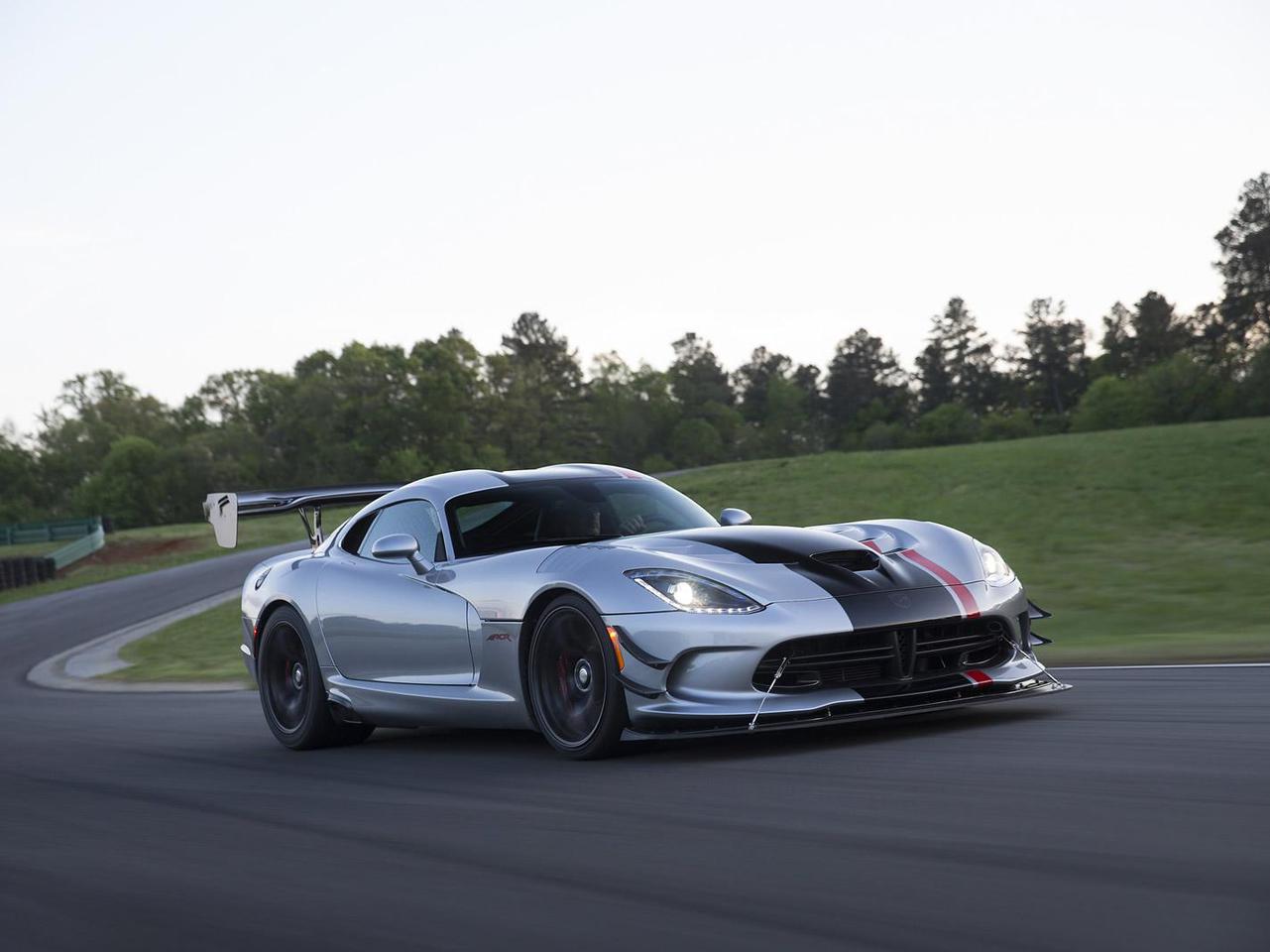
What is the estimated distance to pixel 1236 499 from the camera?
79.9ft

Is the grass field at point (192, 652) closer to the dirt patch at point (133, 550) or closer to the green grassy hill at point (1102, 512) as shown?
the green grassy hill at point (1102, 512)

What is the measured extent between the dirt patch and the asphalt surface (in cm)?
3900

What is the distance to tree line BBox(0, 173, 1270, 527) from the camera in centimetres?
10150

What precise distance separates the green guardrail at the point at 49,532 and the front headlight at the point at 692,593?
4902cm

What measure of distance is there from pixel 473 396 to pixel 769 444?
140 ft

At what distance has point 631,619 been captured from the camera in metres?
5.78

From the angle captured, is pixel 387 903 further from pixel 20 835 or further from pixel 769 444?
pixel 769 444

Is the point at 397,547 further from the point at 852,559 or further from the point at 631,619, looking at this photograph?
the point at 852,559

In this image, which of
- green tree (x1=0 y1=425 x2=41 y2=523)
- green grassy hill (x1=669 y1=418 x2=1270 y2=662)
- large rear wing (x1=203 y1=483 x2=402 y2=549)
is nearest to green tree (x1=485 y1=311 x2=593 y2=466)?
green tree (x1=0 y1=425 x2=41 y2=523)

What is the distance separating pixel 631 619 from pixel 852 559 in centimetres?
95

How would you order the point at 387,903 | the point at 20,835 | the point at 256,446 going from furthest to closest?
the point at 256,446 < the point at 20,835 < the point at 387,903

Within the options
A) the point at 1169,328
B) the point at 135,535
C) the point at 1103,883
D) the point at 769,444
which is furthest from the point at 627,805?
the point at 769,444

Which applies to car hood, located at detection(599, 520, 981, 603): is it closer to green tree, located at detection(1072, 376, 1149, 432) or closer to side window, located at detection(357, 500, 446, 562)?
side window, located at detection(357, 500, 446, 562)

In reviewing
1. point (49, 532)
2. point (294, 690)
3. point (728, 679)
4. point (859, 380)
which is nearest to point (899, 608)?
point (728, 679)
